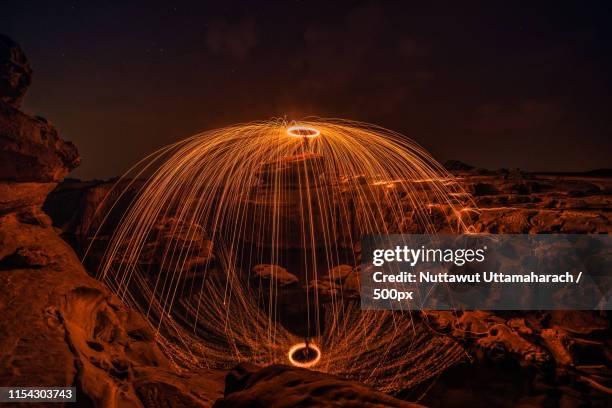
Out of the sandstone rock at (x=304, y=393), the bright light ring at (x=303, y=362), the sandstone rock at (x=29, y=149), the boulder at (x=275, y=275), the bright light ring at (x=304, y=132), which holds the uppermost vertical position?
the bright light ring at (x=304, y=132)

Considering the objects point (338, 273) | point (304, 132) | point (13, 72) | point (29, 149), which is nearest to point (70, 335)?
point (29, 149)

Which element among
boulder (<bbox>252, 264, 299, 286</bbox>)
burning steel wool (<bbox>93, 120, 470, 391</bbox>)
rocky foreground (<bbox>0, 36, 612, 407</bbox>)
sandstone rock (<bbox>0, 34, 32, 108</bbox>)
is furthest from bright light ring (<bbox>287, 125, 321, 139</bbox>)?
sandstone rock (<bbox>0, 34, 32, 108</bbox>)

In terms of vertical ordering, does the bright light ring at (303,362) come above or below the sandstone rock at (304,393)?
below

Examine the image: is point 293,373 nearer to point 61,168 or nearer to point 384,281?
point 384,281

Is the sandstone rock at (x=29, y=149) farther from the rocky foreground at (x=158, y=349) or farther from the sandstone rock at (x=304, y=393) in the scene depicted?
the sandstone rock at (x=304, y=393)

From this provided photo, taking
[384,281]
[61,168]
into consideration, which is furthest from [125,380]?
[384,281]

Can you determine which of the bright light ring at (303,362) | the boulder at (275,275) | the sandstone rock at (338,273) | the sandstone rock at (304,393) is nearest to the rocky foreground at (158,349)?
the sandstone rock at (304,393)

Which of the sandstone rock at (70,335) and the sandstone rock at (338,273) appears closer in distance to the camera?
Result: the sandstone rock at (70,335)

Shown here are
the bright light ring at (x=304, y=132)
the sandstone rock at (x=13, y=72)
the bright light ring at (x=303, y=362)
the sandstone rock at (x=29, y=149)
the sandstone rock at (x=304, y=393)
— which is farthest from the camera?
the bright light ring at (x=304, y=132)
